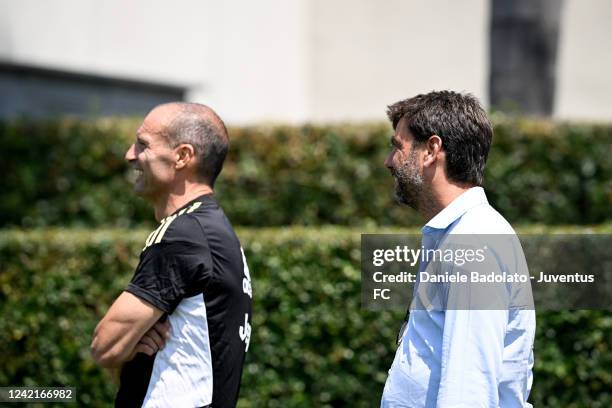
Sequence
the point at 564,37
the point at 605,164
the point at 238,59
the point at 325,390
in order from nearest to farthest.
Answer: the point at 325,390 → the point at 605,164 → the point at 238,59 → the point at 564,37

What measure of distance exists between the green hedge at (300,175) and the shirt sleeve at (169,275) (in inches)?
156

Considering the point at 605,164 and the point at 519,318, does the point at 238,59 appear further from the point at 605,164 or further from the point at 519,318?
the point at 519,318

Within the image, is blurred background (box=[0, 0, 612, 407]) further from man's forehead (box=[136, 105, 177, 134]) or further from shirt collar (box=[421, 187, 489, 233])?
shirt collar (box=[421, 187, 489, 233])

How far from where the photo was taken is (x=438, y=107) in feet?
9.00

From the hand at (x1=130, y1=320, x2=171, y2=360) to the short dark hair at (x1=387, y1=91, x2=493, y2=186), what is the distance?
1.03m

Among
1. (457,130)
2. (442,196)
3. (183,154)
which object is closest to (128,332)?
(183,154)

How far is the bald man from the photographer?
2.91 meters

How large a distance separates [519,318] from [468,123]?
0.60 metres

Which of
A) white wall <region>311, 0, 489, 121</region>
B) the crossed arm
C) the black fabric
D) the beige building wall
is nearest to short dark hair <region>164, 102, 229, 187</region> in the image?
the crossed arm

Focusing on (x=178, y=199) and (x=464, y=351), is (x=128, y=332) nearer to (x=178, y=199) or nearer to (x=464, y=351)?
(x=178, y=199)

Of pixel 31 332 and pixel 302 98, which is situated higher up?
pixel 302 98

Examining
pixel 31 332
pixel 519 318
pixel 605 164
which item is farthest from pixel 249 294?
pixel 605 164

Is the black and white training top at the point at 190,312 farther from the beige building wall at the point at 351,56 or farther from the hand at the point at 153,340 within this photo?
the beige building wall at the point at 351,56

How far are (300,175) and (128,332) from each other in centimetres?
409
